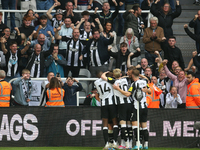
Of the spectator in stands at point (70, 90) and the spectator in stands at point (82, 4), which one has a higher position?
the spectator in stands at point (82, 4)

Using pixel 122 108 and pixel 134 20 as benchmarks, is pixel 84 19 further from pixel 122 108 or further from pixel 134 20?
pixel 122 108

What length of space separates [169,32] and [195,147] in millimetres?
5904

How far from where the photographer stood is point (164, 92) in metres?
15.5

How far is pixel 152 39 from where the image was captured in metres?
17.6

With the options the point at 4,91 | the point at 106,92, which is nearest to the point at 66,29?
the point at 4,91

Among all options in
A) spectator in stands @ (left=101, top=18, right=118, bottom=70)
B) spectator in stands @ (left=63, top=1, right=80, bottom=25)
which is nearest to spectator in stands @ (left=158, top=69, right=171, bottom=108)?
spectator in stands @ (left=101, top=18, right=118, bottom=70)

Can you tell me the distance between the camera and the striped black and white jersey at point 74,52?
16.8 m

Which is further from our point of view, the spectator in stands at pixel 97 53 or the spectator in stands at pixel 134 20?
the spectator in stands at pixel 134 20

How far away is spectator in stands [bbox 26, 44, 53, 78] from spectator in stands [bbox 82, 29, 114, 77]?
4.64 feet

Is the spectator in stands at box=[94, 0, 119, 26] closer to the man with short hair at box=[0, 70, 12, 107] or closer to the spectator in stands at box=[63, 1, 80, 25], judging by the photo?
the spectator in stands at box=[63, 1, 80, 25]

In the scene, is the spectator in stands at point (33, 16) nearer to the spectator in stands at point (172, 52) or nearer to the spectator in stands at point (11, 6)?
the spectator in stands at point (11, 6)

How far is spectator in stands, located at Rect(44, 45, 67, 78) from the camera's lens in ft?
53.5

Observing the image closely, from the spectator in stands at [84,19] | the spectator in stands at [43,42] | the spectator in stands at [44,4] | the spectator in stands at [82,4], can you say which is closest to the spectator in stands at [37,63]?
the spectator in stands at [43,42]

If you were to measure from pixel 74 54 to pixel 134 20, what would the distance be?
278 cm
